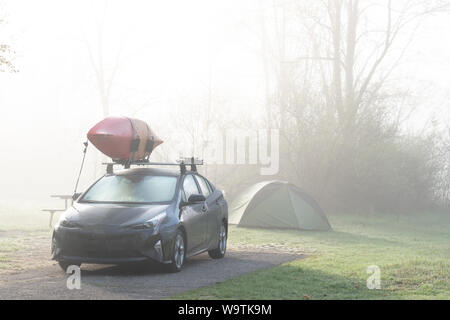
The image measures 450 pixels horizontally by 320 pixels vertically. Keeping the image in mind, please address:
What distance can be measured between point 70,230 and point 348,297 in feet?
14.4

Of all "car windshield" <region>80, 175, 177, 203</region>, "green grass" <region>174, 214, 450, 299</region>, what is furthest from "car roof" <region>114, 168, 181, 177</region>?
"green grass" <region>174, 214, 450, 299</region>

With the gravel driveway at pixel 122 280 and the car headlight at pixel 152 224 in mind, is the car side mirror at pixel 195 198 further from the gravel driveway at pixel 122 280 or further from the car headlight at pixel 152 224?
the gravel driveway at pixel 122 280

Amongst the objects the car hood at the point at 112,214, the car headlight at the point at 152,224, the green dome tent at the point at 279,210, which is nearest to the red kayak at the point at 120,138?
the car hood at the point at 112,214

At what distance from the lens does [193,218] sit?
473 inches

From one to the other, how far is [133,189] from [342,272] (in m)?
3.71

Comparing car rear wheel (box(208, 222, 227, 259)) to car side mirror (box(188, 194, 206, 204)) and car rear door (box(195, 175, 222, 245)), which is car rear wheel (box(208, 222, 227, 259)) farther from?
car side mirror (box(188, 194, 206, 204))

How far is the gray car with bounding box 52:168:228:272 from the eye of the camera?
10680 millimetres

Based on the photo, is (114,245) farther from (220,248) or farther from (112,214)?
(220,248)

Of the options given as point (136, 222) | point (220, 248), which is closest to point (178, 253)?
point (136, 222)

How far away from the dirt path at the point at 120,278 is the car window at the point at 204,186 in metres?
1.26

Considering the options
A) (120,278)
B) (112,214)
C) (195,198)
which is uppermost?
(195,198)

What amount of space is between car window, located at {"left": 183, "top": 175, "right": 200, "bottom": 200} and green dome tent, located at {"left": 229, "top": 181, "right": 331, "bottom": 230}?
1114cm

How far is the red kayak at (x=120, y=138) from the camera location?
12898mm

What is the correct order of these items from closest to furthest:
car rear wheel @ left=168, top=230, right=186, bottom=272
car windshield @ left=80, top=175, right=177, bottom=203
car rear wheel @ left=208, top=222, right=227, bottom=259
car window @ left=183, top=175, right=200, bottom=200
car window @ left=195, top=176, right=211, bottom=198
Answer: car rear wheel @ left=168, top=230, right=186, bottom=272 < car windshield @ left=80, top=175, right=177, bottom=203 < car window @ left=183, top=175, right=200, bottom=200 < car window @ left=195, top=176, right=211, bottom=198 < car rear wheel @ left=208, top=222, right=227, bottom=259
